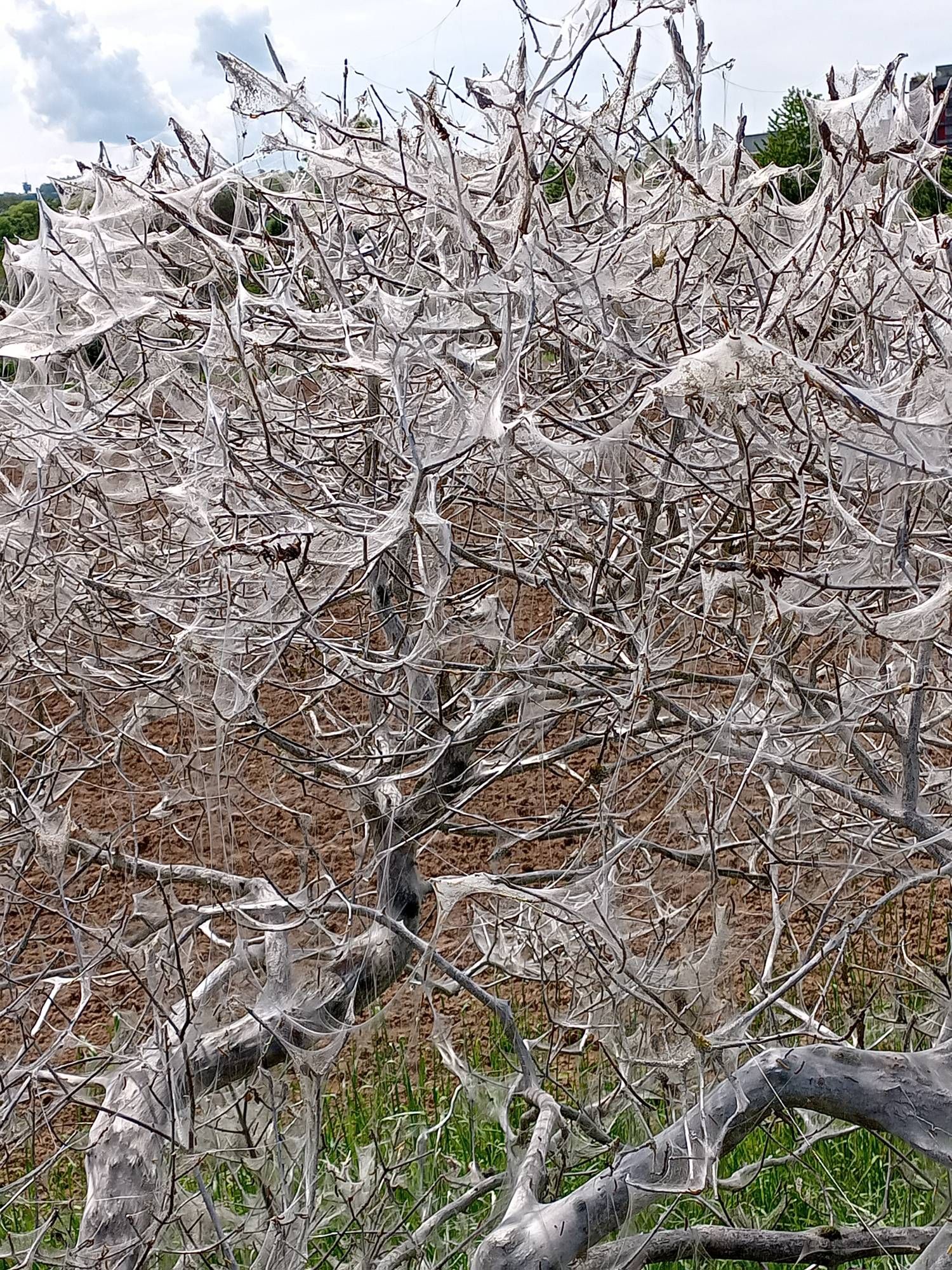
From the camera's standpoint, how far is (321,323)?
247 cm

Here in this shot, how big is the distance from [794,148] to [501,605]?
5285mm

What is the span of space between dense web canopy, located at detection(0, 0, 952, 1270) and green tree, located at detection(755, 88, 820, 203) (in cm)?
17

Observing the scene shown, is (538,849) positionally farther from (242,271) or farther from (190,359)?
(242,271)

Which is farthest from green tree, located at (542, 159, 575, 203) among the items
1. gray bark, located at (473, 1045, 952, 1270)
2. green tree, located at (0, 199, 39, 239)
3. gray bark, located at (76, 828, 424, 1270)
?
green tree, located at (0, 199, 39, 239)

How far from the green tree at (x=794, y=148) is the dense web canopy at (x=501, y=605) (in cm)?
17

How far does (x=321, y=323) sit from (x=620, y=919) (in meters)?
1.29

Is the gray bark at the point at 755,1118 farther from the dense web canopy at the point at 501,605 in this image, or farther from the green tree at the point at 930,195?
the green tree at the point at 930,195

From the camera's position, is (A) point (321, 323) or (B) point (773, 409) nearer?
(A) point (321, 323)

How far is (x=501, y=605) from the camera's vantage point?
118 inches

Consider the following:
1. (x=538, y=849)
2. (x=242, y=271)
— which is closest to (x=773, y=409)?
(x=242, y=271)

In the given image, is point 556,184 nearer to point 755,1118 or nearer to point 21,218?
point 755,1118

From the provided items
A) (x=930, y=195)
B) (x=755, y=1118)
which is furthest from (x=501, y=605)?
(x=930, y=195)

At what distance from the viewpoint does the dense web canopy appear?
2168 millimetres

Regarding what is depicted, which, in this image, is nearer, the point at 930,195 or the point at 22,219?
the point at 930,195
